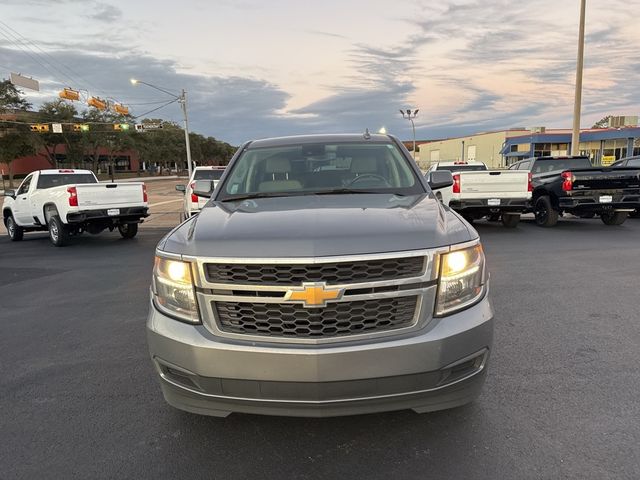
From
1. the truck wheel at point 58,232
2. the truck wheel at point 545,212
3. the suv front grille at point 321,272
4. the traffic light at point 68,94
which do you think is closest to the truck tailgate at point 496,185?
the truck wheel at point 545,212

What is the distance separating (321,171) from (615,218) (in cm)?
1108

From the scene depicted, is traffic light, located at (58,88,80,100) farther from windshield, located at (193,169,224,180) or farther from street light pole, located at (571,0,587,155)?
street light pole, located at (571,0,587,155)

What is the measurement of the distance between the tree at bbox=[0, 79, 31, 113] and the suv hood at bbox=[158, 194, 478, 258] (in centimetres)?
4843

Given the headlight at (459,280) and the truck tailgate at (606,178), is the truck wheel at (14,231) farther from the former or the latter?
the truck tailgate at (606,178)

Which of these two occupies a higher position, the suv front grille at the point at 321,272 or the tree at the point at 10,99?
the tree at the point at 10,99

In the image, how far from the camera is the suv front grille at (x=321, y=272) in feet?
7.97

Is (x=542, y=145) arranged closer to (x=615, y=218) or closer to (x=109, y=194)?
(x=615, y=218)

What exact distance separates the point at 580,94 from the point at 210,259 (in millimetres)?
23841

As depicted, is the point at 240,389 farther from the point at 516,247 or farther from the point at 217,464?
the point at 516,247

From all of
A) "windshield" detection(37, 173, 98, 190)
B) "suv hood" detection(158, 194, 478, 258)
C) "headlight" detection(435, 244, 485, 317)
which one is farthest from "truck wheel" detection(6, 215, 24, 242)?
"headlight" detection(435, 244, 485, 317)

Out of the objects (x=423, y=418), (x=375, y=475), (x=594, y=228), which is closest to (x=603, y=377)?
(x=423, y=418)

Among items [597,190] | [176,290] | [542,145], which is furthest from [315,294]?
[542,145]

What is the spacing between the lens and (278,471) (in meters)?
2.63

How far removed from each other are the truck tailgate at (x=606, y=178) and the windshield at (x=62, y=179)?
39.3 feet
